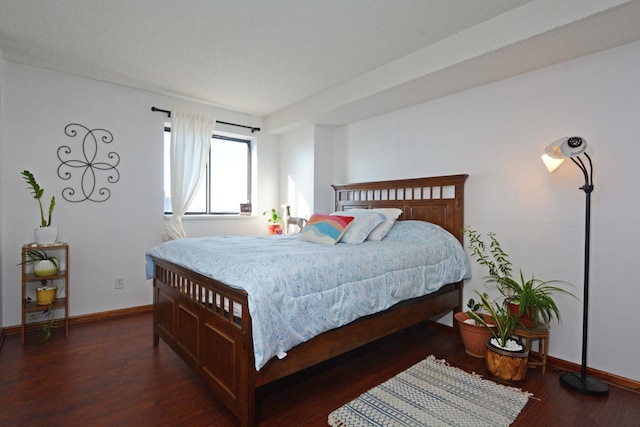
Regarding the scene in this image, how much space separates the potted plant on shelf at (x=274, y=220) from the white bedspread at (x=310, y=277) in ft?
5.51

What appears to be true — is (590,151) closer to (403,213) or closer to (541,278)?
(541,278)

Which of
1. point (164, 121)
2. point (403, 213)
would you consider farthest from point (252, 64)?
point (403, 213)

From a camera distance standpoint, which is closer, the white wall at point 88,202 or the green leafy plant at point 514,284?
the green leafy plant at point 514,284

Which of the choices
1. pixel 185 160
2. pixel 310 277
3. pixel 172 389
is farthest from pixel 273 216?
pixel 310 277

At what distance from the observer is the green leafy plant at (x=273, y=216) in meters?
4.63

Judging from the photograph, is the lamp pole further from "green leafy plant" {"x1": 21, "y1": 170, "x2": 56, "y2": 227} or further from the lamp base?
"green leafy plant" {"x1": 21, "y1": 170, "x2": 56, "y2": 227}

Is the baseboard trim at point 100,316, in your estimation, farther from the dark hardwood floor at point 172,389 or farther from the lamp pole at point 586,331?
the lamp pole at point 586,331

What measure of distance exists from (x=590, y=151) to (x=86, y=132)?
4.47 metres

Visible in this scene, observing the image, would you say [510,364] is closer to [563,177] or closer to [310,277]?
[563,177]

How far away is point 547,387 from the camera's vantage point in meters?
2.14

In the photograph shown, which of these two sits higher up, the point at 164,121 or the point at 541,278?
the point at 164,121

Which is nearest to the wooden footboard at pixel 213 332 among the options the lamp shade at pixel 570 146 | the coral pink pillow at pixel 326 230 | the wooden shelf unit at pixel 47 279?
the coral pink pillow at pixel 326 230

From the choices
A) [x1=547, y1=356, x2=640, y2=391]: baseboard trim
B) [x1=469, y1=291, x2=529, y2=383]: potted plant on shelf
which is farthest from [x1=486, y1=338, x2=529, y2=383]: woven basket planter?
[x1=547, y1=356, x2=640, y2=391]: baseboard trim

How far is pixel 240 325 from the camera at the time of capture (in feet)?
5.22
